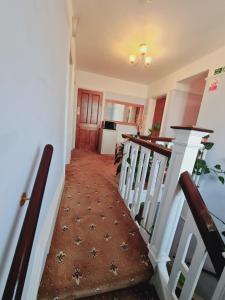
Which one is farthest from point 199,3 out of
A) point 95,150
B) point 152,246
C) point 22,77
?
point 95,150

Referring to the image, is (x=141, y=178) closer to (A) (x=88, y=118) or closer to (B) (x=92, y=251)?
(B) (x=92, y=251)

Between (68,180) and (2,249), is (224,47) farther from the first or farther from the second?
(2,249)

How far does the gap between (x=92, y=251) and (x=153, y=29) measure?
10.2ft

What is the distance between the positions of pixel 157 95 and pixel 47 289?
4.91 metres

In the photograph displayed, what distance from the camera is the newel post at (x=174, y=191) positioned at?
0.90m

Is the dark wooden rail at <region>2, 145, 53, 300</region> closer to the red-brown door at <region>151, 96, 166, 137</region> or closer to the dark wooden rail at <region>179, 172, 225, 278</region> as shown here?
the dark wooden rail at <region>179, 172, 225, 278</region>

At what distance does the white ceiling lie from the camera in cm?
196

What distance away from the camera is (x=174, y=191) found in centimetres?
99

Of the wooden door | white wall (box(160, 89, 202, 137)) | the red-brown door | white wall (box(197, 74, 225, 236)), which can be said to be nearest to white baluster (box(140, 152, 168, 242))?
white wall (box(197, 74, 225, 236))

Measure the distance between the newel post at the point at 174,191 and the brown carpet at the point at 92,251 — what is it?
0.16 metres

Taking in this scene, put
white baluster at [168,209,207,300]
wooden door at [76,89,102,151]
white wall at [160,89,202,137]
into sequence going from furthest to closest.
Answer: wooden door at [76,89,102,151], white wall at [160,89,202,137], white baluster at [168,209,207,300]

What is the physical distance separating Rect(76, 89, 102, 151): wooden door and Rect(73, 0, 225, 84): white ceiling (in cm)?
123

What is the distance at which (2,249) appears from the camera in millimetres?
510

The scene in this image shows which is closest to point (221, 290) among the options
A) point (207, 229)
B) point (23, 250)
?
point (207, 229)
